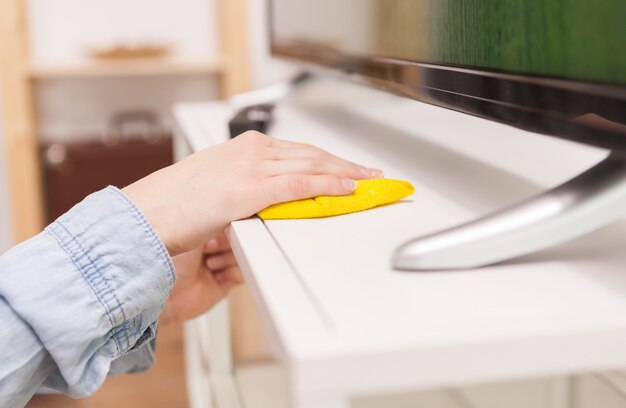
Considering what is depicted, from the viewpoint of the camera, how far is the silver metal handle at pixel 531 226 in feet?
1.53

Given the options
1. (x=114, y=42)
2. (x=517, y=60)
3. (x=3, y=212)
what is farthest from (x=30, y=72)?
(x=517, y=60)

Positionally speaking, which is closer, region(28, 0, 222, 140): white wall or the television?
the television

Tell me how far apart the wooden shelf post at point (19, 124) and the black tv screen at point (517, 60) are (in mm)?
1311

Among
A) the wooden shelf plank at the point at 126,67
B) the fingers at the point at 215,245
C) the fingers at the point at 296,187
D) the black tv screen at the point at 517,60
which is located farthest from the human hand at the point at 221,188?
the wooden shelf plank at the point at 126,67

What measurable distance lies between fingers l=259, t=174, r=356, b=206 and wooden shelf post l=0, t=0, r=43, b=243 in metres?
1.53

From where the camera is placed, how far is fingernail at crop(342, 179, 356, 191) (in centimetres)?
63

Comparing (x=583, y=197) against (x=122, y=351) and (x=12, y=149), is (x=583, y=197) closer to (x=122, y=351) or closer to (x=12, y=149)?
(x=122, y=351)

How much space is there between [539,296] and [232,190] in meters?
0.26

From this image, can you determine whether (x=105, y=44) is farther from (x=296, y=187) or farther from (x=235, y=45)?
(x=296, y=187)

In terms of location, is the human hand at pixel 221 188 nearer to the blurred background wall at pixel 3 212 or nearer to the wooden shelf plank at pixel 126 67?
the wooden shelf plank at pixel 126 67

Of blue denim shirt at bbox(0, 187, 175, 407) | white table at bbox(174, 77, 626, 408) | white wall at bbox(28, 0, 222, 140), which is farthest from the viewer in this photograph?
white wall at bbox(28, 0, 222, 140)

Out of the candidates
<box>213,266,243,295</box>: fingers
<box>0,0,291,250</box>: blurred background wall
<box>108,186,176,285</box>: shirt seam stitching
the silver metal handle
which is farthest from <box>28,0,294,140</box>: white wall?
the silver metal handle

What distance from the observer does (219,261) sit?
0.94 m

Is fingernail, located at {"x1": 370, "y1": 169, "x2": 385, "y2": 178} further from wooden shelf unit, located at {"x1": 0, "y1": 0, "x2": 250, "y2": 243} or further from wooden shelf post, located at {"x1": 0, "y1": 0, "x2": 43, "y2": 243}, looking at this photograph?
wooden shelf post, located at {"x1": 0, "y1": 0, "x2": 43, "y2": 243}
